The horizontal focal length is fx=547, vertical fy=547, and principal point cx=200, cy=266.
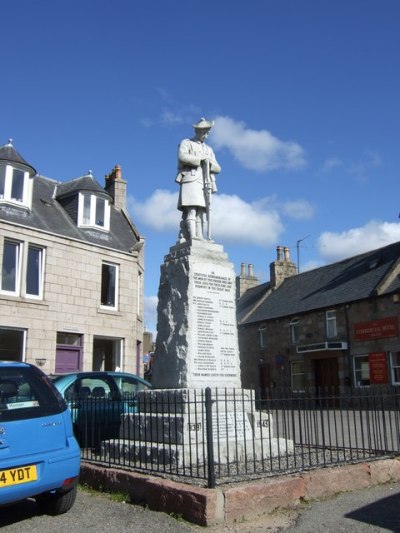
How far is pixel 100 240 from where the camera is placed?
70.5ft

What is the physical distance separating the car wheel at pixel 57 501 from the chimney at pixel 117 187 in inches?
754

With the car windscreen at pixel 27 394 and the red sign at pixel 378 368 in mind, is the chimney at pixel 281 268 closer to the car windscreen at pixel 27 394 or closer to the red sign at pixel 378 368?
the red sign at pixel 378 368

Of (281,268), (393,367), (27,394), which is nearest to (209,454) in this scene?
(27,394)

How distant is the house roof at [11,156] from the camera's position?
19.3 meters

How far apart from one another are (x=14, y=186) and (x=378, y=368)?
17258 mm

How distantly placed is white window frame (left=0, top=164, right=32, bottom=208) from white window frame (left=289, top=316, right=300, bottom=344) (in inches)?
635

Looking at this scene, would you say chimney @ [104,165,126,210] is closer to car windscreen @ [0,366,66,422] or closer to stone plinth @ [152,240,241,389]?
stone plinth @ [152,240,241,389]

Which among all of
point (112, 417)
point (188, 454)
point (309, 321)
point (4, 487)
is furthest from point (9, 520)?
point (309, 321)

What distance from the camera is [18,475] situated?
16.7 ft

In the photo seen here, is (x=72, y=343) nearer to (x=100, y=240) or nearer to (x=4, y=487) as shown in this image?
(x=100, y=240)

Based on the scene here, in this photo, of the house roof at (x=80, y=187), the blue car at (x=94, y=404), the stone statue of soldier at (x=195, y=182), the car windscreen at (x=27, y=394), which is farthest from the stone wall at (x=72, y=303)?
the car windscreen at (x=27, y=394)

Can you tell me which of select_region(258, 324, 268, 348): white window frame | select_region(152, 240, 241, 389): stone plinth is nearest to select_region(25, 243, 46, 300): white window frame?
select_region(152, 240, 241, 389): stone plinth

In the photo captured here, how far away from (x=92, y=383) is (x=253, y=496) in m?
4.73

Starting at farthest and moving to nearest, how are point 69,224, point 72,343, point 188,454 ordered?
point 69,224, point 72,343, point 188,454
